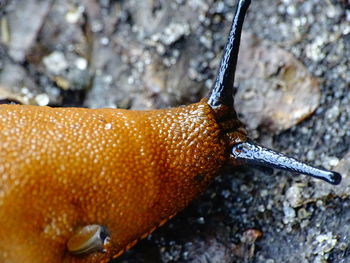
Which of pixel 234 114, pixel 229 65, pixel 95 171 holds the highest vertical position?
pixel 229 65

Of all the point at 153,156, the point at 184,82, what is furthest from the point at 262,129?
the point at 153,156

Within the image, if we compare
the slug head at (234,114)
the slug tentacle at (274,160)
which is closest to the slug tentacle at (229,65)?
the slug head at (234,114)

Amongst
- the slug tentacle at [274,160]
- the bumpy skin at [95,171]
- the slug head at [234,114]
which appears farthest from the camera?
the slug head at [234,114]

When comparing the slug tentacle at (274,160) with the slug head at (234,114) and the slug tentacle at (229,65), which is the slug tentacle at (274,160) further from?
the slug tentacle at (229,65)

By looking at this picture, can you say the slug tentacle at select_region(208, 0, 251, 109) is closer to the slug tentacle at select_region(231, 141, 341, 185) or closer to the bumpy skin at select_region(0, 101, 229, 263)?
the bumpy skin at select_region(0, 101, 229, 263)

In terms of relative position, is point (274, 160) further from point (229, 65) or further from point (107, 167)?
point (107, 167)

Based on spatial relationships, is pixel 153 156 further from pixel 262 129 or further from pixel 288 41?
pixel 288 41

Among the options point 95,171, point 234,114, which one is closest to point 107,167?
point 95,171
